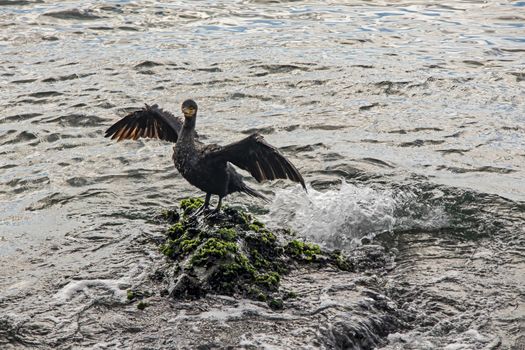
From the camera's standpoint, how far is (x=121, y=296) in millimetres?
7047

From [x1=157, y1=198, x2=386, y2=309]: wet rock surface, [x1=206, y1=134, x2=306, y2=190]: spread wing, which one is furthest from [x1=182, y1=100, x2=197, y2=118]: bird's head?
[x1=157, y1=198, x2=386, y2=309]: wet rock surface

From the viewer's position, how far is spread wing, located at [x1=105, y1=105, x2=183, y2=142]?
8.91 metres

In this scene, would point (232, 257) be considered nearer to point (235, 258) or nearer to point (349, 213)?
point (235, 258)

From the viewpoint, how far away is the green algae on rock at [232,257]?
273 inches

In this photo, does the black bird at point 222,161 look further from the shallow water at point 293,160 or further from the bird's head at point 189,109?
the shallow water at point 293,160

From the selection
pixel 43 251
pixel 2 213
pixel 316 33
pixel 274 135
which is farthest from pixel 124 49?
pixel 43 251

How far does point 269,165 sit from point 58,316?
7.52 ft

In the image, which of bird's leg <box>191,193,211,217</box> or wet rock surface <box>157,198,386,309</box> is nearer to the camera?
wet rock surface <box>157,198,386,309</box>

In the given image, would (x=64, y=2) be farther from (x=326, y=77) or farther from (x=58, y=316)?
(x=58, y=316)

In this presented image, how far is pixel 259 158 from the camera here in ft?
24.8

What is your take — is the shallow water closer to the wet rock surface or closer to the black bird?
the wet rock surface

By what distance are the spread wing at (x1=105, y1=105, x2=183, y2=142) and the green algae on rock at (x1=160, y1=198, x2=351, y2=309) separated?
1.23 metres

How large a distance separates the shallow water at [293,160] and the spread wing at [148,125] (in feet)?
2.96

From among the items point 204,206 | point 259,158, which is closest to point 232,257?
point 259,158
